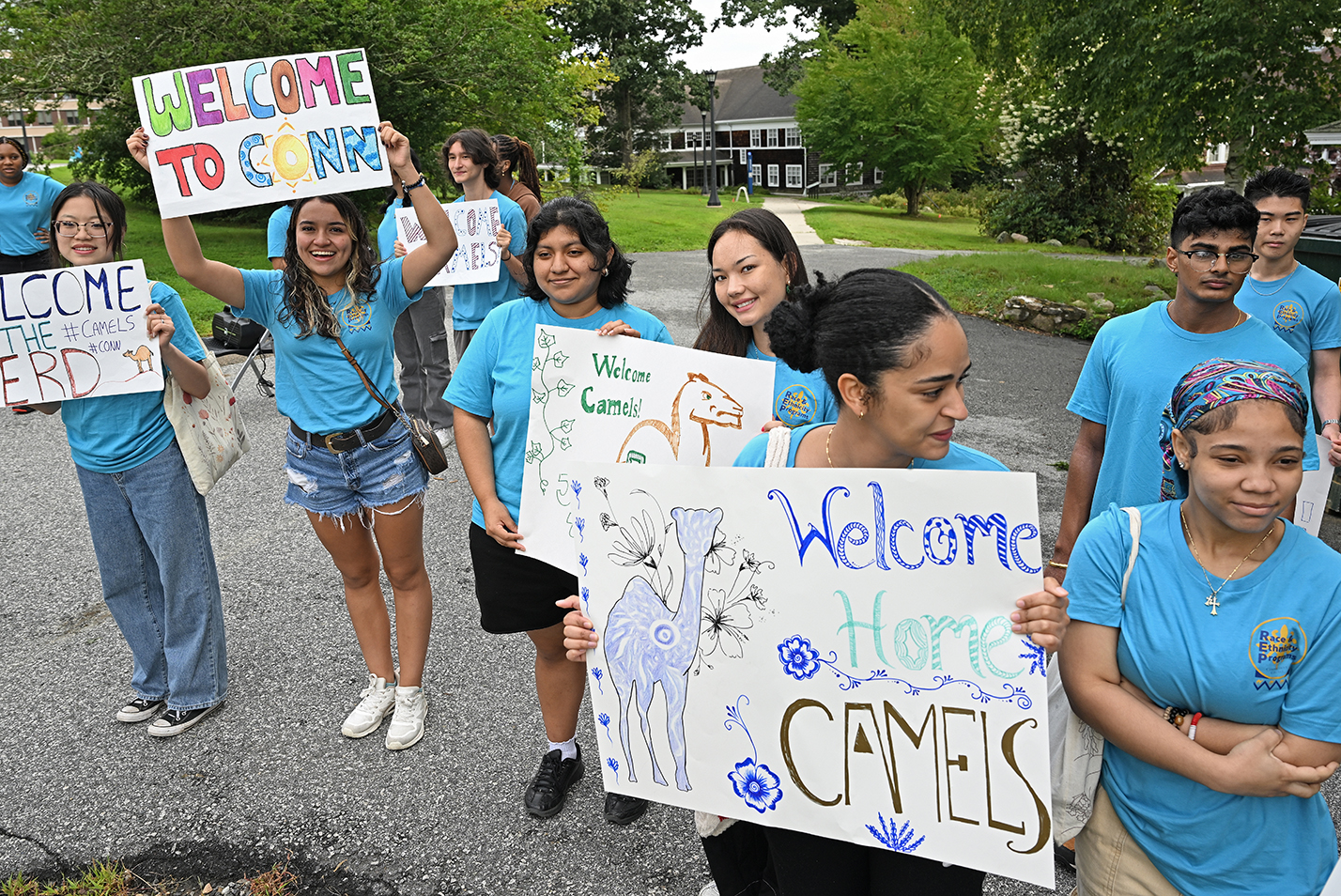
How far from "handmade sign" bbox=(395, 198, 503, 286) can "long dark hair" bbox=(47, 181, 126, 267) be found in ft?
7.11

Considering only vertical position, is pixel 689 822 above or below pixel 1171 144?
below

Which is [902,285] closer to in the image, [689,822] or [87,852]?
[689,822]

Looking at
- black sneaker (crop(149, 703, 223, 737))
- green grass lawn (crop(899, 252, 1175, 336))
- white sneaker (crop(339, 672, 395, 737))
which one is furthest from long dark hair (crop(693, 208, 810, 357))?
green grass lawn (crop(899, 252, 1175, 336))

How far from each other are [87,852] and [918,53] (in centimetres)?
3844

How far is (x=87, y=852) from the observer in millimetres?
2951

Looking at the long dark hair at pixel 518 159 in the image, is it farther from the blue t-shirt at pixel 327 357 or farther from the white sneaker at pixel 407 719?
the white sneaker at pixel 407 719

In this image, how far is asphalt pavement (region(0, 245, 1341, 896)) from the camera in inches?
114

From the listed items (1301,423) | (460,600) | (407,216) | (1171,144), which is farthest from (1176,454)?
(1171,144)

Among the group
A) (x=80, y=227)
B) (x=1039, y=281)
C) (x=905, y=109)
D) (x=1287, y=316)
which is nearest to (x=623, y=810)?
(x=80, y=227)

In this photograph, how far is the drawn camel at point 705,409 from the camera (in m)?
2.56

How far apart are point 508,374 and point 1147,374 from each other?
2061mm

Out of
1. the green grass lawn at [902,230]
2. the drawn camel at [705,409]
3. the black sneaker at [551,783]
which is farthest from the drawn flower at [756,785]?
the green grass lawn at [902,230]

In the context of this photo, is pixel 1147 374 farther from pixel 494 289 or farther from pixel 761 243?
pixel 494 289

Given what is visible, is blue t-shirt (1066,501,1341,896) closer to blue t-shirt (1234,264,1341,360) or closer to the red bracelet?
the red bracelet
